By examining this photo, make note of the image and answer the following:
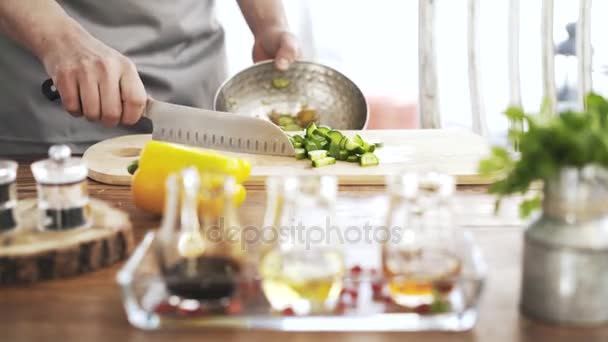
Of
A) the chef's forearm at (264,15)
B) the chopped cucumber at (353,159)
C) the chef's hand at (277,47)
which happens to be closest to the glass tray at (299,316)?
the chopped cucumber at (353,159)

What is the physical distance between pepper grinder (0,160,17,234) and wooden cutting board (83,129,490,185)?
45 centimetres

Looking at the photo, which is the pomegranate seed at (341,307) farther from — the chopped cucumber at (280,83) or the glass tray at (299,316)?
the chopped cucumber at (280,83)

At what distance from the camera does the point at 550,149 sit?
79cm

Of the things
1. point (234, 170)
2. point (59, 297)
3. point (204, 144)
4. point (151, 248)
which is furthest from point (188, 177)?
point (204, 144)

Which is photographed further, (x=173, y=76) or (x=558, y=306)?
(x=173, y=76)

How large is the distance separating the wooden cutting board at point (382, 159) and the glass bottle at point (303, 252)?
56 cm

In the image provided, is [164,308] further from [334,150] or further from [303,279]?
[334,150]

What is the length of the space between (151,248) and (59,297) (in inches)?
4.8

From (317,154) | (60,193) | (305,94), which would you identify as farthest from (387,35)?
(60,193)

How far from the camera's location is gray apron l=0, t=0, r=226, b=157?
181 centimetres

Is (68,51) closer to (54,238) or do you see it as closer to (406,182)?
(54,238)

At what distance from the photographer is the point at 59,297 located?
0.92 m

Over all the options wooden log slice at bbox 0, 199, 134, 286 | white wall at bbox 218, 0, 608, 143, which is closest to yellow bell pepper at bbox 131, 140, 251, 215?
wooden log slice at bbox 0, 199, 134, 286

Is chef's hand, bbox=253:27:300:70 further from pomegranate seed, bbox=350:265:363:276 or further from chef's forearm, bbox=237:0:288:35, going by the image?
pomegranate seed, bbox=350:265:363:276
